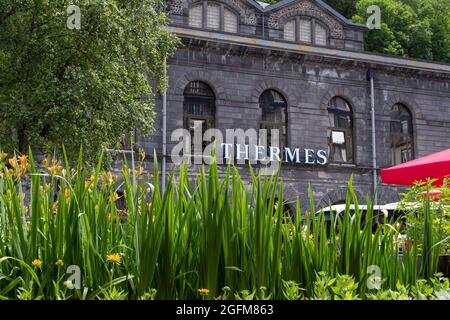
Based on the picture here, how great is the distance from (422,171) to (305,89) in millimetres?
15544

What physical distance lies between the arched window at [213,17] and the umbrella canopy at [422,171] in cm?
1534

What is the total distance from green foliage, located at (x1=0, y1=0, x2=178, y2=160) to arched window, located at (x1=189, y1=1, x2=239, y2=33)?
880 centimetres

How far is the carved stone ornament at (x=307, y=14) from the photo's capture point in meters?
24.3

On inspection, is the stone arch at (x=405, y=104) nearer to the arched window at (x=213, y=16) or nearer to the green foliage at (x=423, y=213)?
the arched window at (x=213, y=16)

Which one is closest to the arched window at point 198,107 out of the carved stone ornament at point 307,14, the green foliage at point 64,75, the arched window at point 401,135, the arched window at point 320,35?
the carved stone ornament at point 307,14

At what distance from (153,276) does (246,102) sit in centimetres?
1966

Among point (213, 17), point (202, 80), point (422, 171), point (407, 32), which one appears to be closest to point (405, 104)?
point (213, 17)

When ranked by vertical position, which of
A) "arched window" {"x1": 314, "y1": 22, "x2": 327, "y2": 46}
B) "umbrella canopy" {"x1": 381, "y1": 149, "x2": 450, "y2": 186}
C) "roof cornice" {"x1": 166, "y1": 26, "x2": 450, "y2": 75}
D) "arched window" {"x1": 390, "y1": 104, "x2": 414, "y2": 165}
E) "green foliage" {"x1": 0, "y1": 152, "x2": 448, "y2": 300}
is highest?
"arched window" {"x1": 314, "y1": 22, "x2": 327, "y2": 46}

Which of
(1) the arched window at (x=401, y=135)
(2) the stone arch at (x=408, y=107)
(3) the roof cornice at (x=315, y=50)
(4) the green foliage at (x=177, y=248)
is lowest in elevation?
(4) the green foliage at (x=177, y=248)

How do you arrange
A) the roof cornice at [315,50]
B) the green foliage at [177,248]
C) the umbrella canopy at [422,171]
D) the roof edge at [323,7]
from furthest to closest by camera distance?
the roof edge at [323,7], the roof cornice at [315,50], the umbrella canopy at [422,171], the green foliage at [177,248]

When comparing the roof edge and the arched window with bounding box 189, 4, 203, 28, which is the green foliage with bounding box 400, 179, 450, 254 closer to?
the arched window with bounding box 189, 4, 203, 28

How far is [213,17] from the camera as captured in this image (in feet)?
76.1

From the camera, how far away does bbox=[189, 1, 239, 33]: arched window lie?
22.8m

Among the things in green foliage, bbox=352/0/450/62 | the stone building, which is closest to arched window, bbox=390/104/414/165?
the stone building
